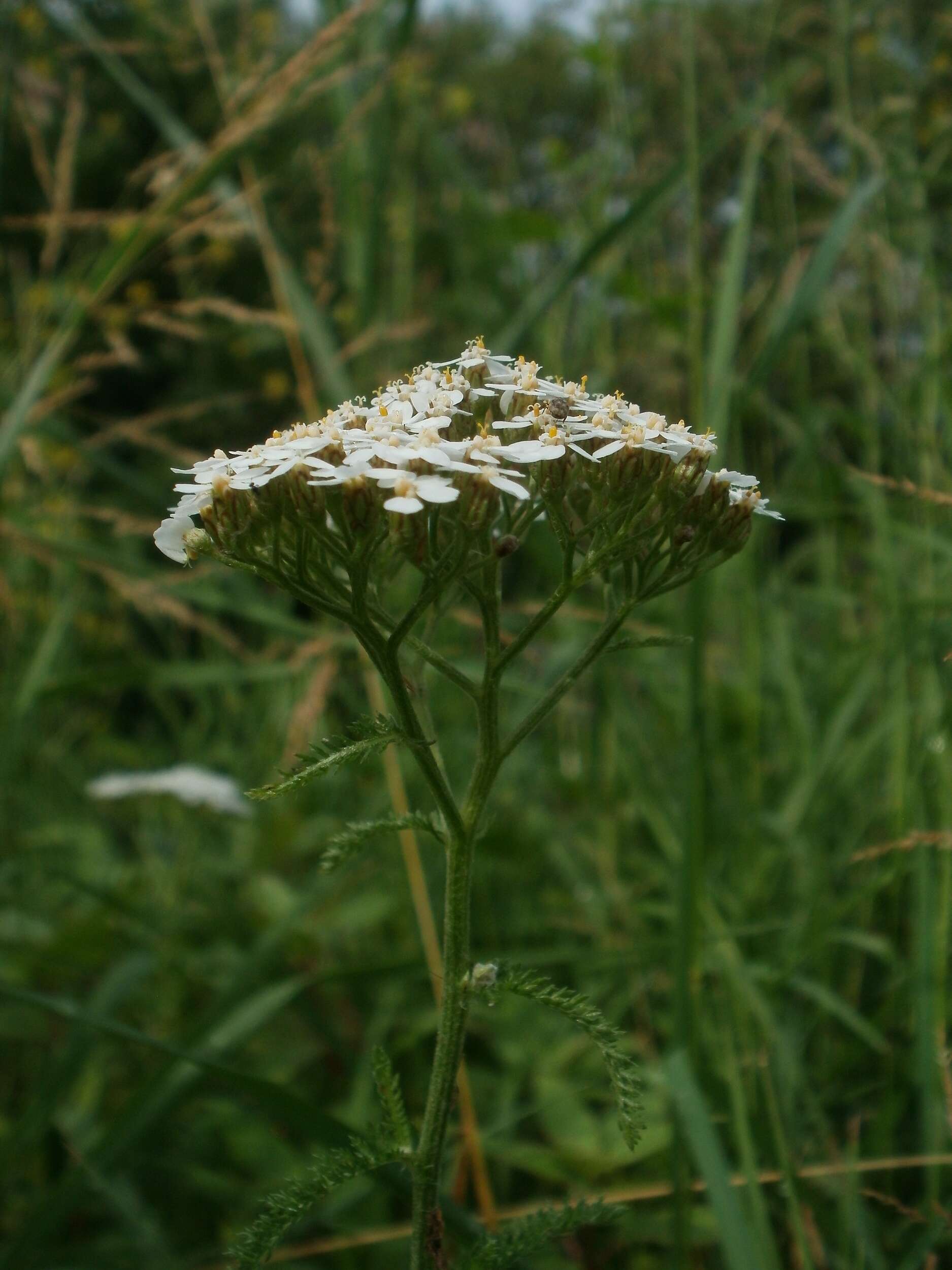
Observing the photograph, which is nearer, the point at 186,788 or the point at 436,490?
the point at 436,490

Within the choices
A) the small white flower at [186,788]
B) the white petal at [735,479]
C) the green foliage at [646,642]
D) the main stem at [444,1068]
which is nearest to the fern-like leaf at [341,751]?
the main stem at [444,1068]

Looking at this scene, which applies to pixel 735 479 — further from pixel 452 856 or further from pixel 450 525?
pixel 452 856

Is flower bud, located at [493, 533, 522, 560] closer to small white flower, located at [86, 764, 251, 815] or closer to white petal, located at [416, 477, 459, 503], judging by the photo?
white petal, located at [416, 477, 459, 503]

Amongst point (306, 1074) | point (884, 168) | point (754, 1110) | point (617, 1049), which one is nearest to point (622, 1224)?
point (754, 1110)

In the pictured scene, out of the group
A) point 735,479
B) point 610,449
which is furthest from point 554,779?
point 610,449

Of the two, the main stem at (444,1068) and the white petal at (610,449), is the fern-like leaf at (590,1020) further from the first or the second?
the white petal at (610,449)

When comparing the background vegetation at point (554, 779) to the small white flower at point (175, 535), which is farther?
the background vegetation at point (554, 779)
